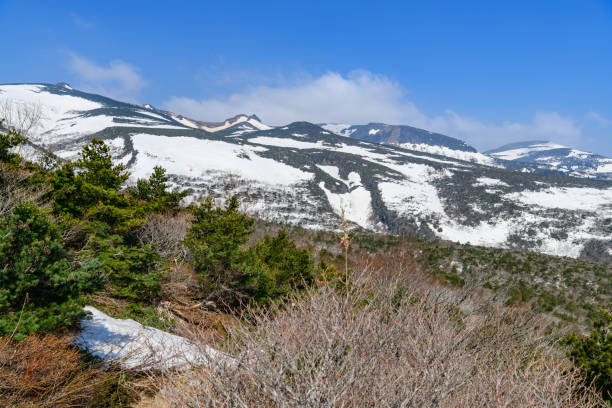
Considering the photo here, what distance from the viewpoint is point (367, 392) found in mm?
4289

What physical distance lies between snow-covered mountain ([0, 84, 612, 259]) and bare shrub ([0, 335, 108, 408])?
44418 millimetres

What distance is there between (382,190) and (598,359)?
305 feet

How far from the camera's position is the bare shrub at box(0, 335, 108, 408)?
436 cm

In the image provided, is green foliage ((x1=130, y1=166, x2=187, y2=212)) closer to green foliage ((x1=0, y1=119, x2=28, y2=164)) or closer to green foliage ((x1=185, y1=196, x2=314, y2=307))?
green foliage ((x1=185, y1=196, x2=314, y2=307))

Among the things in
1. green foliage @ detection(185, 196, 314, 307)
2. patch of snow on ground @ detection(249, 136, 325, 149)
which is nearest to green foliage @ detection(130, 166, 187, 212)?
green foliage @ detection(185, 196, 314, 307)

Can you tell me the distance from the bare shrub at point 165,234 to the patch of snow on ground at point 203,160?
68.8 m

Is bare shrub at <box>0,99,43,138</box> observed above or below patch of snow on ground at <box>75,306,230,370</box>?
above

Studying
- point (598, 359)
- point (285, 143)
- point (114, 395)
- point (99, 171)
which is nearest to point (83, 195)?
point (99, 171)

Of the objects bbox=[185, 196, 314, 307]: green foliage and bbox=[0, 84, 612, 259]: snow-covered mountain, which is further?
bbox=[0, 84, 612, 259]: snow-covered mountain

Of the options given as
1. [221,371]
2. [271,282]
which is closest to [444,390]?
[221,371]

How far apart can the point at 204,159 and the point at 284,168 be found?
26633 millimetres

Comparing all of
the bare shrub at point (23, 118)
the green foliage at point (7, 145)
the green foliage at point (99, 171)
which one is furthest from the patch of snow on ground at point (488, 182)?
the green foliage at point (7, 145)

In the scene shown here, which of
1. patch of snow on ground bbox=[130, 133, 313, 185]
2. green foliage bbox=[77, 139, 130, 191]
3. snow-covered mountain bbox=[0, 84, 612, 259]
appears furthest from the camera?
patch of snow on ground bbox=[130, 133, 313, 185]

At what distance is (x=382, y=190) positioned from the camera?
98.5 m
